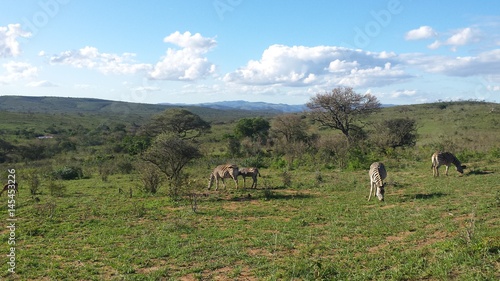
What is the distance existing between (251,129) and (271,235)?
4357 centimetres

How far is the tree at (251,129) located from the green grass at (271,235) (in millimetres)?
34186

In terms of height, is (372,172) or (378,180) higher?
(372,172)

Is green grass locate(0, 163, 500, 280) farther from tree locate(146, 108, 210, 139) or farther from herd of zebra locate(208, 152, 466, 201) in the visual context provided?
tree locate(146, 108, 210, 139)

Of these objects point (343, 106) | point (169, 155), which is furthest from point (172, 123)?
point (169, 155)

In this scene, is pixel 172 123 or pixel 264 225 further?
pixel 172 123

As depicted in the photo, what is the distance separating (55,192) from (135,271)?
13.8 m

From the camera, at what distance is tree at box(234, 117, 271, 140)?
53.2m

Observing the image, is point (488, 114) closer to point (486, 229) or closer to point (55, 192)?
point (486, 229)

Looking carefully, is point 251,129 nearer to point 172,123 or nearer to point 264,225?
point 172,123

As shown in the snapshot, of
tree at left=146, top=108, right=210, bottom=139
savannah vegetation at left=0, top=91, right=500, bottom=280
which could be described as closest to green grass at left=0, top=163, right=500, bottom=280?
savannah vegetation at left=0, top=91, right=500, bottom=280

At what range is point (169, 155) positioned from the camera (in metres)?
20.0

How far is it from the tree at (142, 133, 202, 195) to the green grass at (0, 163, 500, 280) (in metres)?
1.92

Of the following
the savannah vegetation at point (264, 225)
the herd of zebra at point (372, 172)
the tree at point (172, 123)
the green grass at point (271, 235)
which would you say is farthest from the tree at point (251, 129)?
the green grass at point (271, 235)

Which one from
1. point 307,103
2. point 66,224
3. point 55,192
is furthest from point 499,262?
point 307,103
